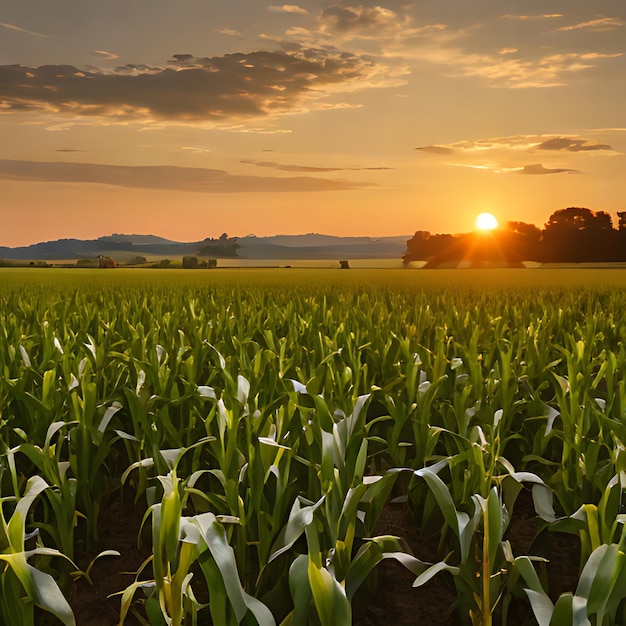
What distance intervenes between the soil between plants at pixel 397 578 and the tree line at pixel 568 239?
61.7 metres

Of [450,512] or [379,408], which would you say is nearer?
[450,512]

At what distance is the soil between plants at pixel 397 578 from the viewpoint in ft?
6.50

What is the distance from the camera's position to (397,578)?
2.18m

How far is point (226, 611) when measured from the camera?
1594 mm

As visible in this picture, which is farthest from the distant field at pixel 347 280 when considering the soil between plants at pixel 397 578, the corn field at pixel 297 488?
the soil between plants at pixel 397 578

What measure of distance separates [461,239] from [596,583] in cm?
6720

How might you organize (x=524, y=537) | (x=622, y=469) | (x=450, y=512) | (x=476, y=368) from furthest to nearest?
1. (x=476, y=368)
2. (x=524, y=537)
3. (x=622, y=469)
4. (x=450, y=512)

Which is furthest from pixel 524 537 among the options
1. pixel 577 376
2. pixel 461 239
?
A: pixel 461 239

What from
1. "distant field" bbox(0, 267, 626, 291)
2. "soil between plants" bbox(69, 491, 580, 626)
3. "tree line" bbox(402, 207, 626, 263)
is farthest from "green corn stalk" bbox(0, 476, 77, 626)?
"tree line" bbox(402, 207, 626, 263)

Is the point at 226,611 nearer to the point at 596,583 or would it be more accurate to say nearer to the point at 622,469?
the point at 596,583

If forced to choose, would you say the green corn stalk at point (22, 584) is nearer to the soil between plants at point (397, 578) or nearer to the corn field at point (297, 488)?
the corn field at point (297, 488)

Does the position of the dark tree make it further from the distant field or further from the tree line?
the distant field

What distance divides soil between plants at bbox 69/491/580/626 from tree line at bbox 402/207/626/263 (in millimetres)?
61741

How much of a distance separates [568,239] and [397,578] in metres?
63.9
